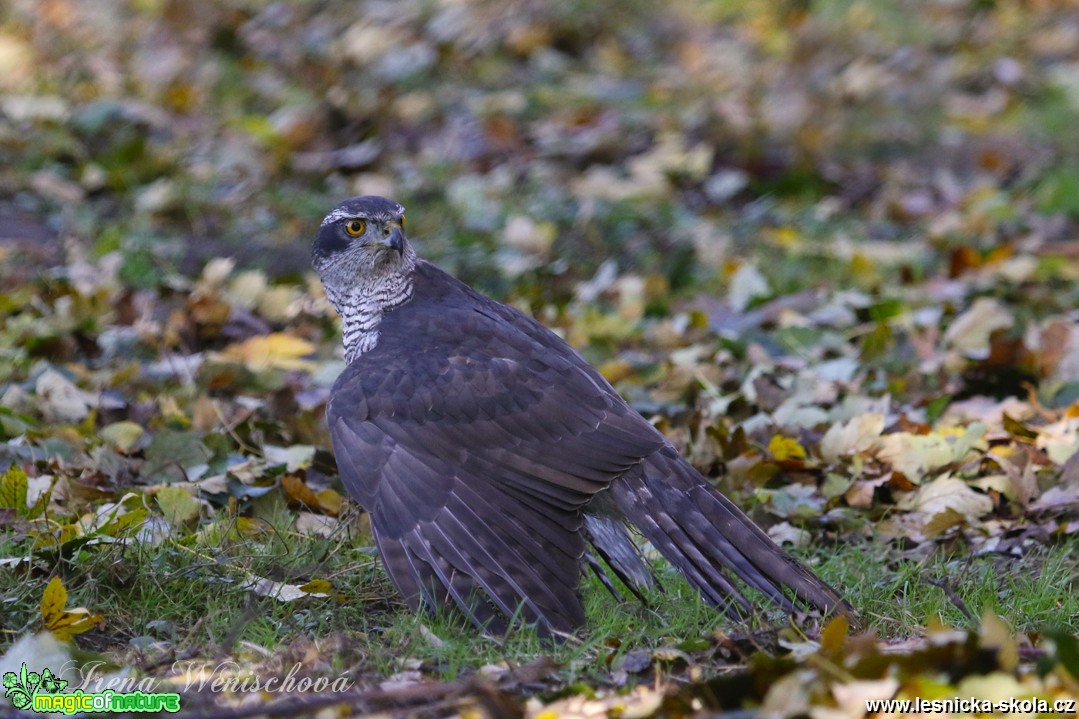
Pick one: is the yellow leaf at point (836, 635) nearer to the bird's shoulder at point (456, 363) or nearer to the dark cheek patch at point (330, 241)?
the bird's shoulder at point (456, 363)

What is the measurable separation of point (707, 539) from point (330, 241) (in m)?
2.03

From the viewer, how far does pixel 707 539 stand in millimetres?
4180

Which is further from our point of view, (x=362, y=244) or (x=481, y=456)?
(x=362, y=244)

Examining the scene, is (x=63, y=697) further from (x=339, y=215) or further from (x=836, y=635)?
(x=339, y=215)

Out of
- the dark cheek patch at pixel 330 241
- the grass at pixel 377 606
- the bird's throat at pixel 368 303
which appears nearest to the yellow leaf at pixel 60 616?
the grass at pixel 377 606

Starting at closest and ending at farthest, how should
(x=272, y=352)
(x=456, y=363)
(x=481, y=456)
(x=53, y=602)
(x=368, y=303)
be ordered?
(x=53, y=602) < (x=481, y=456) < (x=456, y=363) < (x=368, y=303) < (x=272, y=352)

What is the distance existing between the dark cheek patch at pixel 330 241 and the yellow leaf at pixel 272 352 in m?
1.12

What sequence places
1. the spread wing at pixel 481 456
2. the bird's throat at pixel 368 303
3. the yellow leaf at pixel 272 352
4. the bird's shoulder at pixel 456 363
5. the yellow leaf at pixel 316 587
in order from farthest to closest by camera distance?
the yellow leaf at pixel 272 352
the bird's throat at pixel 368 303
the bird's shoulder at pixel 456 363
the yellow leaf at pixel 316 587
the spread wing at pixel 481 456

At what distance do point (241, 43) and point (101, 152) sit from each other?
254 cm

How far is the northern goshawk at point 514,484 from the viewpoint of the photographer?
3963 millimetres

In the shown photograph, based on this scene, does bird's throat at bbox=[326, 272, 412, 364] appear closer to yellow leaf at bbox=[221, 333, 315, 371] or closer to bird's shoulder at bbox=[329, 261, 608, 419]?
bird's shoulder at bbox=[329, 261, 608, 419]

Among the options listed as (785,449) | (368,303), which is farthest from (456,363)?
(785,449)

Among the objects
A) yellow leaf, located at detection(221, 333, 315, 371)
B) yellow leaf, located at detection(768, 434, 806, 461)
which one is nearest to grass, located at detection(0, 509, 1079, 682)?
yellow leaf, located at detection(768, 434, 806, 461)

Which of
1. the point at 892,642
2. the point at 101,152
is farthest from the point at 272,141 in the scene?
the point at 892,642
